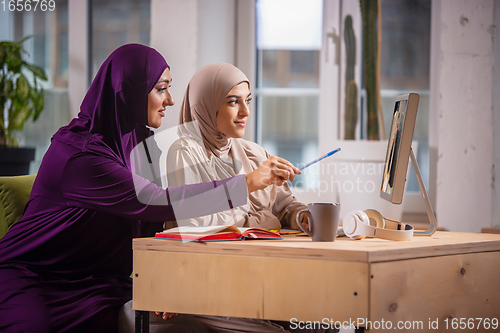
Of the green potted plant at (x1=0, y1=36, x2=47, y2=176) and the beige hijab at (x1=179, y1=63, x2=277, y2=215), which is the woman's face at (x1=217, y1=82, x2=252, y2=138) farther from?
the green potted plant at (x1=0, y1=36, x2=47, y2=176)

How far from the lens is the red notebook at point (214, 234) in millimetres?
1062

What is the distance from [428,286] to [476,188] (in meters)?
1.52

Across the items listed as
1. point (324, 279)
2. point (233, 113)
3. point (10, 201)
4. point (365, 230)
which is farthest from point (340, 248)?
point (10, 201)

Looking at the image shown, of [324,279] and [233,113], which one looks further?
[233,113]

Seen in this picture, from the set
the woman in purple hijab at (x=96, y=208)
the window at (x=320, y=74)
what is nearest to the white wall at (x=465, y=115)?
the window at (x=320, y=74)

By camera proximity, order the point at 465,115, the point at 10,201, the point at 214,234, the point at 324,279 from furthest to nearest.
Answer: the point at 465,115
the point at 10,201
the point at 214,234
the point at 324,279

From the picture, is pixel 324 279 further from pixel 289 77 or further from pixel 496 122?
pixel 289 77

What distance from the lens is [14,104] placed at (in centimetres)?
266

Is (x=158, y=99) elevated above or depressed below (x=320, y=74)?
below

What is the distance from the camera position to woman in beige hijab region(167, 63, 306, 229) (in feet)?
4.66

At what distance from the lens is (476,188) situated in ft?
7.68

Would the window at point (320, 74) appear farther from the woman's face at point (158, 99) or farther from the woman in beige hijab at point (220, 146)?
the woman's face at point (158, 99)

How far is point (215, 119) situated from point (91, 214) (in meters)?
0.46

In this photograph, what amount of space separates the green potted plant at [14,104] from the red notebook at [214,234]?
1.72 metres
